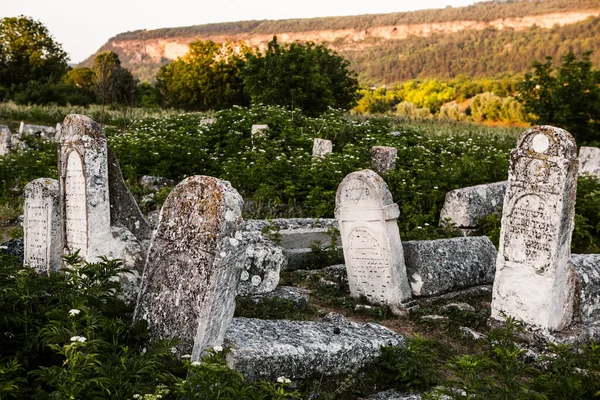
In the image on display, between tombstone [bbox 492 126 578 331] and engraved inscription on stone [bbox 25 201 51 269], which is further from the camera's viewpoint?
engraved inscription on stone [bbox 25 201 51 269]

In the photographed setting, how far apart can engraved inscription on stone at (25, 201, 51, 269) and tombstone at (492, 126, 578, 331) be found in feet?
17.8

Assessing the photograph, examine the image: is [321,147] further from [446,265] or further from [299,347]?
[299,347]

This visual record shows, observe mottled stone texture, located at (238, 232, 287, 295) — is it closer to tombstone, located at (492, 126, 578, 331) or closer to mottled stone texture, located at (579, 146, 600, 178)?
tombstone, located at (492, 126, 578, 331)

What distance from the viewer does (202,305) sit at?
4262 mm

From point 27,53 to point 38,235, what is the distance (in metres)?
39.8

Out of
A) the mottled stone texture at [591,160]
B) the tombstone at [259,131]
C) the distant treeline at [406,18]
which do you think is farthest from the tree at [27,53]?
the distant treeline at [406,18]

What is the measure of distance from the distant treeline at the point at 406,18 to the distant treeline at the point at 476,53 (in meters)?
8.81

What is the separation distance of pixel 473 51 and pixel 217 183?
4067 inches

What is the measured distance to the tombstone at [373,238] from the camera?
6949 millimetres

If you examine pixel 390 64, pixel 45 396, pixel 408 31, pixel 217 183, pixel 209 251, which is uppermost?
pixel 408 31

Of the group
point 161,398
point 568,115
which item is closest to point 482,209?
point 161,398

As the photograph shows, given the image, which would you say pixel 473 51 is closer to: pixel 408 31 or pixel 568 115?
pixel 408 31

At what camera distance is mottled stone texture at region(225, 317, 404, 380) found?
4293mm

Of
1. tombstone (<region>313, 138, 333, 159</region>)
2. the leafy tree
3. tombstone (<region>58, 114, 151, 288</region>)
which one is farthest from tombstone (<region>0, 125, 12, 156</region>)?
the leafy tree
